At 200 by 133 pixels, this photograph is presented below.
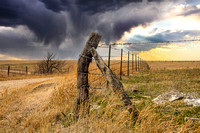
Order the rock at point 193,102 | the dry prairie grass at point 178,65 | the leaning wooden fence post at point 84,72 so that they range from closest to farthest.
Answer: the leaning wooden fence post at point 84,72 < the rock at point 193,102 < the dry prairie grass at point 178,65

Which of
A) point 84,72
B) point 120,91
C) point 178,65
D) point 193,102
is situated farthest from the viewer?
point 178,65

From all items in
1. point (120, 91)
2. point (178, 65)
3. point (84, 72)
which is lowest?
point (178, 65)

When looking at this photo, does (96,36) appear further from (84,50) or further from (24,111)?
(24,111)

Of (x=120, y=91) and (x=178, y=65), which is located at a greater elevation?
(x=120, y=91)

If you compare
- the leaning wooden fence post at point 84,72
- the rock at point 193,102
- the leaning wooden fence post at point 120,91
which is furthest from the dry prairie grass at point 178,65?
the leaning wooden fence post at point 120,91

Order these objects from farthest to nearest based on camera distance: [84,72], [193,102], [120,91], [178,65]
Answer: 1. [178,65]
2. [193,102]
3. [84,72]
4. [120,91]

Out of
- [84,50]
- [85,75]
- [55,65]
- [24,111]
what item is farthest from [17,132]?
[55,65]

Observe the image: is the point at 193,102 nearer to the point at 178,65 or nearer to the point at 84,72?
the point at 84,72

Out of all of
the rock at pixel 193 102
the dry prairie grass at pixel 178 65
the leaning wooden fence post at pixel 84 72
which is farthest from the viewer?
the dry prairie grass at pixel 178 65

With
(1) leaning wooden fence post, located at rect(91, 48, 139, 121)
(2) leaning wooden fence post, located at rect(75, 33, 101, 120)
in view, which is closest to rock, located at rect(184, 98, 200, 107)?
(1) leaning wooden fence post, located at rect(91, 48, 139, 121)

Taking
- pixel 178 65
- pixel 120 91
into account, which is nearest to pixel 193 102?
pixel 120 91

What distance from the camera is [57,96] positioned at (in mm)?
5184

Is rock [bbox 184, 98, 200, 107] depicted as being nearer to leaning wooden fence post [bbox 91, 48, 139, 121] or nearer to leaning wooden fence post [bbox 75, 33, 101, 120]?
leaning wooden fence post [bbox 91, 48, 139, 121]

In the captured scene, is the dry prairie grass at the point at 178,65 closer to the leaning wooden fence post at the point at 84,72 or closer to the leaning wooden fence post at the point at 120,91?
the leaning wooden fence post at the point at 84,72
